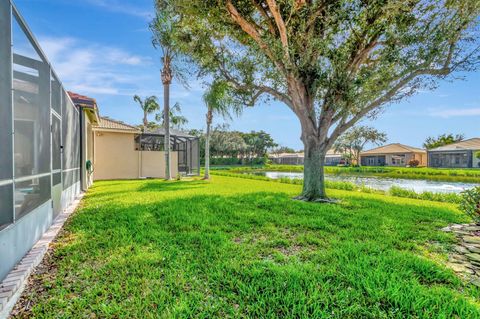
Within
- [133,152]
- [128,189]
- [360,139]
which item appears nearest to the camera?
[128,189]

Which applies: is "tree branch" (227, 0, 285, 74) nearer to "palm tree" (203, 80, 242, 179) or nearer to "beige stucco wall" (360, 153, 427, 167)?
"palm tree" (203, 80, 242, 179)

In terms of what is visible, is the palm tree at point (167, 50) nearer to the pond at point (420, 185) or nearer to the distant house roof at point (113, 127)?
the distant house roof at point (113, 127)

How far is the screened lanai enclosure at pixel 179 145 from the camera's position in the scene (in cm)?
1606

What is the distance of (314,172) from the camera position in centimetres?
784

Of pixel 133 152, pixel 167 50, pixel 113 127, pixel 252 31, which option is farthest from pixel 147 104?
pixel 252 31

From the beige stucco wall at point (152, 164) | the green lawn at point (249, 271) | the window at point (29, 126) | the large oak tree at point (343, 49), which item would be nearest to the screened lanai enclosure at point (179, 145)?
the beige stucco wall at point (152, 164)

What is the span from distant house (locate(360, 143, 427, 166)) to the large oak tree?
38096 millimetres

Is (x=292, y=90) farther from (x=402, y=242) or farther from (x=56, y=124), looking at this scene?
(x=56, y=124)

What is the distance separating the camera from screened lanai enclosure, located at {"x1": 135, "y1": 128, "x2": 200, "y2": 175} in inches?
632

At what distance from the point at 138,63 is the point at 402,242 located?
1455cm

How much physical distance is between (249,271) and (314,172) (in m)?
5.65

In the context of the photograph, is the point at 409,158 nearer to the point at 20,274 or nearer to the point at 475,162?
the point at 475,162

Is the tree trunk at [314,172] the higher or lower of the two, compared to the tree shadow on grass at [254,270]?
higher

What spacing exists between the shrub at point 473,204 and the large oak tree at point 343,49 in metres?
3.32
